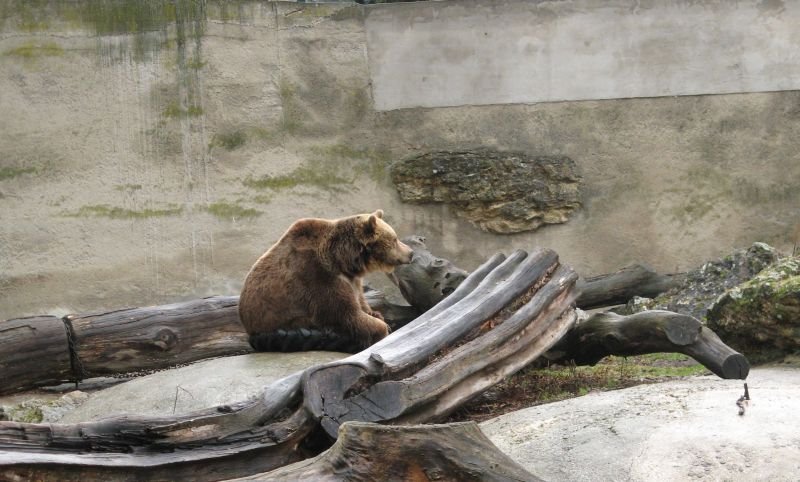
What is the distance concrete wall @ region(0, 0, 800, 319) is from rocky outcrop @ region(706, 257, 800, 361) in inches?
136

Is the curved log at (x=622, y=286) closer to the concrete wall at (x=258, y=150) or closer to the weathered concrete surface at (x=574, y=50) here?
the concrete wall at (x=258, y=150)

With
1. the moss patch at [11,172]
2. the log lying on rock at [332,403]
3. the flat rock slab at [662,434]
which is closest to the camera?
the log lying on rock at [332,403]

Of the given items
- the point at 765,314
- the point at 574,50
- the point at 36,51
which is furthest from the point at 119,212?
the point at 765,314

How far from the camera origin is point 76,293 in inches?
365

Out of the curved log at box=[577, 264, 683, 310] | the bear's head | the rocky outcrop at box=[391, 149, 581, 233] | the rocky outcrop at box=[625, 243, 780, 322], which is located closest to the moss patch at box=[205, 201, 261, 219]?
the rocky outcrop at box=[391, 149, 581, 233]

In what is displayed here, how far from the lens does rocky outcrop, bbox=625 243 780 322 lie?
26.5 feet

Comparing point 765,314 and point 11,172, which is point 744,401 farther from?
point 11,172

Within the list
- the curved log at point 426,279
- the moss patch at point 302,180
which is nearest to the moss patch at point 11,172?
the moss patch at point 302,180

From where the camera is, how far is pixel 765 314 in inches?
240

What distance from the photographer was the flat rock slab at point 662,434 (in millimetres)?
4148

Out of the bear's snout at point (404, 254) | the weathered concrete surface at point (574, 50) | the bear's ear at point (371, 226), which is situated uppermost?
the weathered concrete surface at point (574, 50)

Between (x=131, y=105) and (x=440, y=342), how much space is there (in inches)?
211

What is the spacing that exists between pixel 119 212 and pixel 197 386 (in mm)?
3664

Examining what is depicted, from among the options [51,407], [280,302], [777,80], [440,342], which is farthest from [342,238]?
[777,80]
